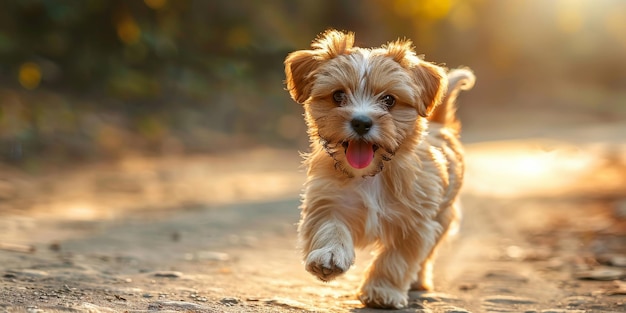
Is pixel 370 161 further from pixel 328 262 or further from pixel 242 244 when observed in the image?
pixel 242 244

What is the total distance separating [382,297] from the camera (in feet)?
17.5

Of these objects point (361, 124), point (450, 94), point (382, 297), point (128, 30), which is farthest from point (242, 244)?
point (128, 30)

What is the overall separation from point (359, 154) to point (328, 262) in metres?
0.70

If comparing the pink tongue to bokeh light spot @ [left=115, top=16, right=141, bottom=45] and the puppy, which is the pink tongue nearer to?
the puppy

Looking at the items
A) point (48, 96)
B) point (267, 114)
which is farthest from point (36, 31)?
point (267, 114)

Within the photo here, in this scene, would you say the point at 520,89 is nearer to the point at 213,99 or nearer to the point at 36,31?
the point at 213,99

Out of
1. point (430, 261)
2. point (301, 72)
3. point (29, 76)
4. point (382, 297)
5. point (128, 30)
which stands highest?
point (128, 30)

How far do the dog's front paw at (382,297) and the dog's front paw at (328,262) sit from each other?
0.57 metres

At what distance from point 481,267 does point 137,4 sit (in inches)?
420

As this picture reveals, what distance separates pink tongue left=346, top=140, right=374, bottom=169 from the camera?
500cm

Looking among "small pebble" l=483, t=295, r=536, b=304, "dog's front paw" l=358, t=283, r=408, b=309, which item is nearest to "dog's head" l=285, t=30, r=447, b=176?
"dog's front paw" l=358, t=283, r=408, b=309

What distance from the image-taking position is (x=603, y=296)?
5773 mm

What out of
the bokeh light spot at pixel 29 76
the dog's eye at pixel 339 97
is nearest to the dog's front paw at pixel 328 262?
the dog's eye at pixel 339 97

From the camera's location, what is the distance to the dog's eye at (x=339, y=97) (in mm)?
5105
